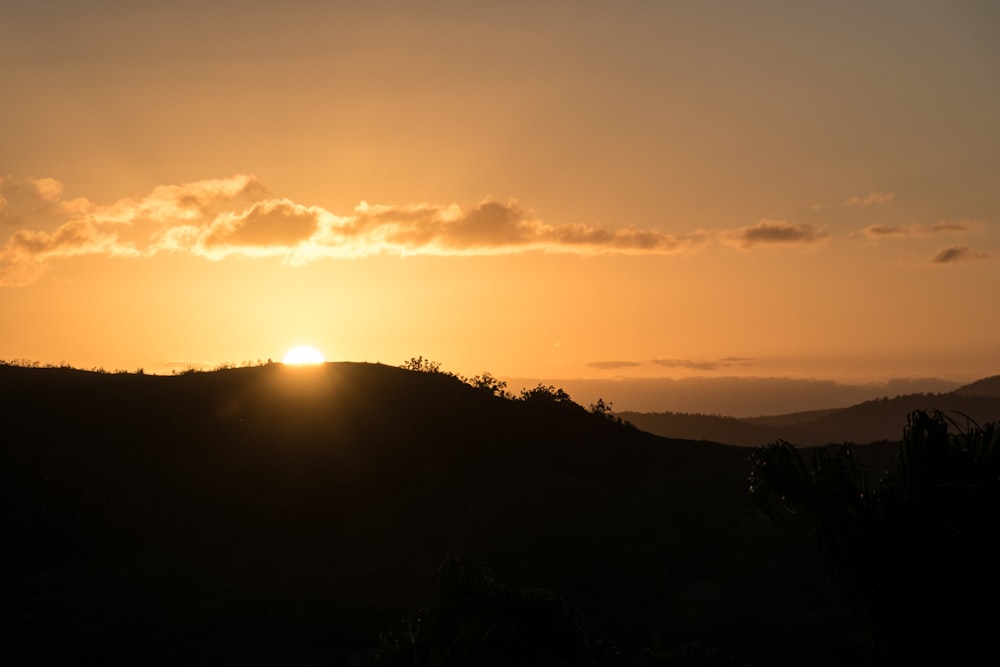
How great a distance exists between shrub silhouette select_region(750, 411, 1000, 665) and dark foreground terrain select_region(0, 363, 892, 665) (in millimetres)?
5982

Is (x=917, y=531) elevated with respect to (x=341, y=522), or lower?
elevated

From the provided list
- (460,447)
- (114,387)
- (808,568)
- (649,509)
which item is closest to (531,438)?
(460,447)

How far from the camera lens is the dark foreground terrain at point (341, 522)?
2698 centimetres

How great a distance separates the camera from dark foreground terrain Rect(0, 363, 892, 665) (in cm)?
2698

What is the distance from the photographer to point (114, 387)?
157 feet

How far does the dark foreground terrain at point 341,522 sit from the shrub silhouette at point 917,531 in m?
5.98

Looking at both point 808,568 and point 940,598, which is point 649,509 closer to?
point 808,568

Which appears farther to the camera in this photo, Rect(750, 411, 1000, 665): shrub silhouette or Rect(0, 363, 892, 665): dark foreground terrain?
Rect(0, 363, 892, 665): dark foreground terrain

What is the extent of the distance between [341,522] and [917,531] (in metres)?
28.0

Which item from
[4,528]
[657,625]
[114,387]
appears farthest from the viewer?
[114,387]

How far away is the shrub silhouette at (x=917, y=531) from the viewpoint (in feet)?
41.9

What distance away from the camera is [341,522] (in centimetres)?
3769

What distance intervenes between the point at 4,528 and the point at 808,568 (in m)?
29.0

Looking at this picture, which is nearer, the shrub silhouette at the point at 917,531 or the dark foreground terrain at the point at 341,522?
the shrub silhouette at the point at 917,531
